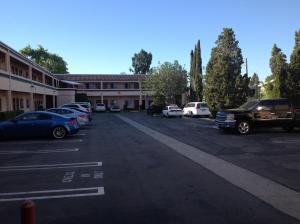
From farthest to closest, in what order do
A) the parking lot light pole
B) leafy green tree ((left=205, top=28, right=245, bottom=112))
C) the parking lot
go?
leafy green tree ((left=205, top=28, right=245, bottom=112)) < the parking lot < the parking lot light pole

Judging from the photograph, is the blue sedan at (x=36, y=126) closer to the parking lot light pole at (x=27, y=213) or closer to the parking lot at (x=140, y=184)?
the parking lot at (x=140, y=184)

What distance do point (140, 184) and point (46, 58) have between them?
90.9 metres

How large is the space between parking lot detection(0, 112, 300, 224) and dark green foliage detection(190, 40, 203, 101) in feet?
144

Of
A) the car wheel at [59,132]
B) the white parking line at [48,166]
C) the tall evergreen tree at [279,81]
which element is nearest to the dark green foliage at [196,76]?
the tall evergreen tree at [279,81]

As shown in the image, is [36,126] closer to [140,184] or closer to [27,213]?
[140,184]

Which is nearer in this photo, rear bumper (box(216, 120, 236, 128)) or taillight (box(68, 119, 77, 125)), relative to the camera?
taillight (box(68, 119, 77, 125))

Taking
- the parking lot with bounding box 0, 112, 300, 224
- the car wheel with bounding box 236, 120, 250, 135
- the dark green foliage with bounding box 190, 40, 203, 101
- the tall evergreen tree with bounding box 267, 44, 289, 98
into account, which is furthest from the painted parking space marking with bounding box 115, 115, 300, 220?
the dark green foliage with bounding box 190, 40, 203, 101

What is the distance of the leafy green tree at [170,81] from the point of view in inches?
2591

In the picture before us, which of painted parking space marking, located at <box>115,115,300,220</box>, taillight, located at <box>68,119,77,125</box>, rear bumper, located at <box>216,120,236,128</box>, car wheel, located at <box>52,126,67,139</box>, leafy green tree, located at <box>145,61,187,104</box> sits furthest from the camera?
leafy green tree, located at <box>145,61,187,104</box>

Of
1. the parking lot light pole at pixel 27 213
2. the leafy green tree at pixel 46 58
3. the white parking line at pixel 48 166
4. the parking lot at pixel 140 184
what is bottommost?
the white parking line at pixel 48 166

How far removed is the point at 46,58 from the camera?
312ft

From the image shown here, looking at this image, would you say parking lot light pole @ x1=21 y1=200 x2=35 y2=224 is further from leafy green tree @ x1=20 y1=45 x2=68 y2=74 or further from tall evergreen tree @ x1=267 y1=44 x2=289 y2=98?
leafy green tree @ x1=20 y1=45 x2=68 y2=74

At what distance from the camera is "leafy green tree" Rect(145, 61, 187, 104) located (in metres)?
65.8

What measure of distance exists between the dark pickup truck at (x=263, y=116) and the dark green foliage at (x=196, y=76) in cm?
3726
